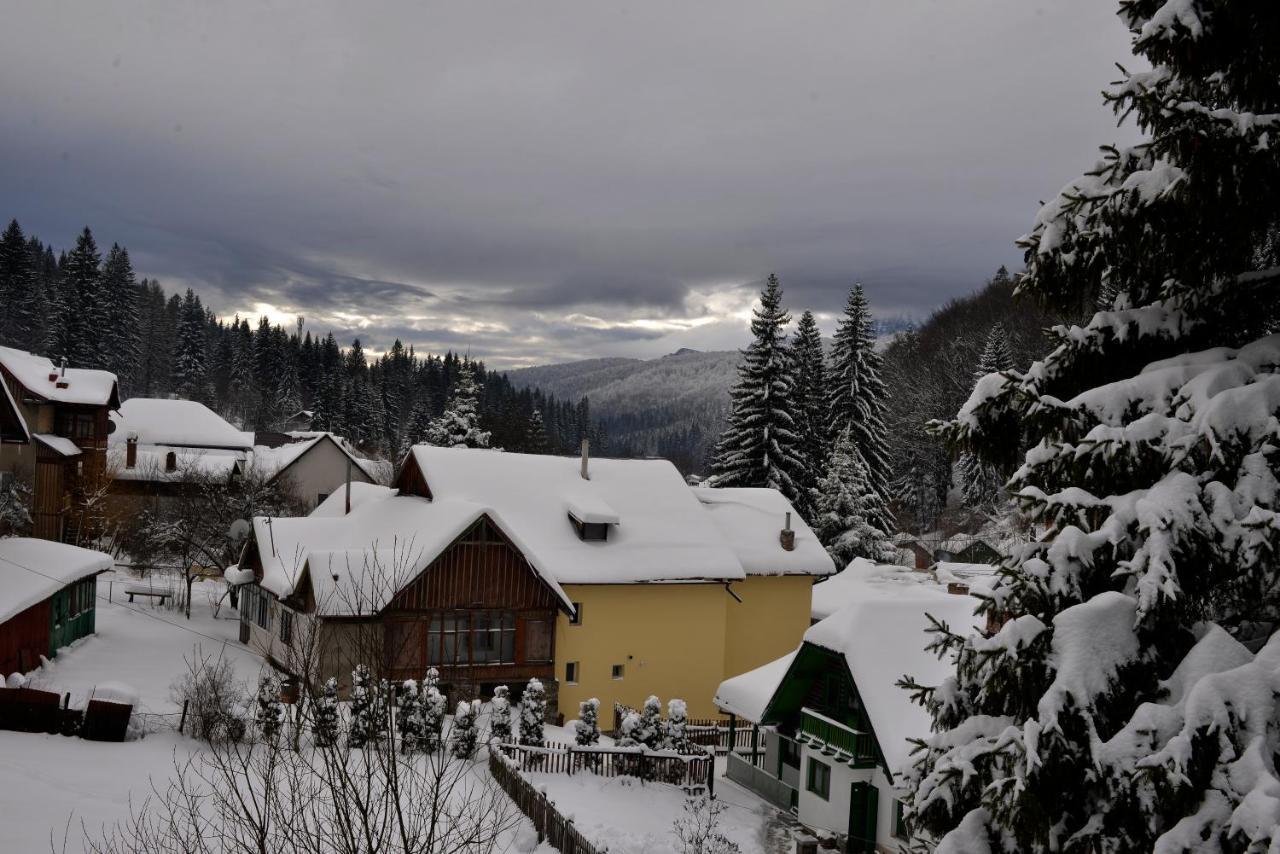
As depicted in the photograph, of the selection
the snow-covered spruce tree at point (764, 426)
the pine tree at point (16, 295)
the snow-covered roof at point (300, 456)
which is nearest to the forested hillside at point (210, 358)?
the pine tree at point (16, 295)

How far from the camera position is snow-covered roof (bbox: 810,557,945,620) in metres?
39.5

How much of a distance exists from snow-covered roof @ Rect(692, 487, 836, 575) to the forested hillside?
4535cm

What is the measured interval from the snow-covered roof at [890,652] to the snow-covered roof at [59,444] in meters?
39.5

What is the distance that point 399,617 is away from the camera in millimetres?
26812

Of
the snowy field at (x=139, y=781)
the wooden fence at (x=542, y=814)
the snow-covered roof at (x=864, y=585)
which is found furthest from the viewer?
the snow-covered roof at (x=864, y=585)

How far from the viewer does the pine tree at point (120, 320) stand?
103375 mm

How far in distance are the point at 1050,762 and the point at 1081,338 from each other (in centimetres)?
308

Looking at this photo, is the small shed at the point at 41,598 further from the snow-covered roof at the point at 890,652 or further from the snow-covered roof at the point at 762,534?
the snow-covered roof at the point at 762,534

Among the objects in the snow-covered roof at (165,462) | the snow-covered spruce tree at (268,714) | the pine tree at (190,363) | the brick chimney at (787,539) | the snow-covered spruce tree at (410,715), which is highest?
the pine tree at (190,363)

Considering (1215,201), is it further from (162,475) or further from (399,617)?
(162,475)

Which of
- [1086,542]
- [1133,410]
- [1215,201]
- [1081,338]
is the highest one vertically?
[1215,201]

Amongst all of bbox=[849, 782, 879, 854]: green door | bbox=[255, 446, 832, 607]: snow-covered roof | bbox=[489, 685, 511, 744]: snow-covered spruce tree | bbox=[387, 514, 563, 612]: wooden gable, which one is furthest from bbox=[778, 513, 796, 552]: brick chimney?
bbox=[849, 782, 879, 854]: green door

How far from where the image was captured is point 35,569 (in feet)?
84.7

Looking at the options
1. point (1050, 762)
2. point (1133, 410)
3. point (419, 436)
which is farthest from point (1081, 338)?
point (419, 436)
